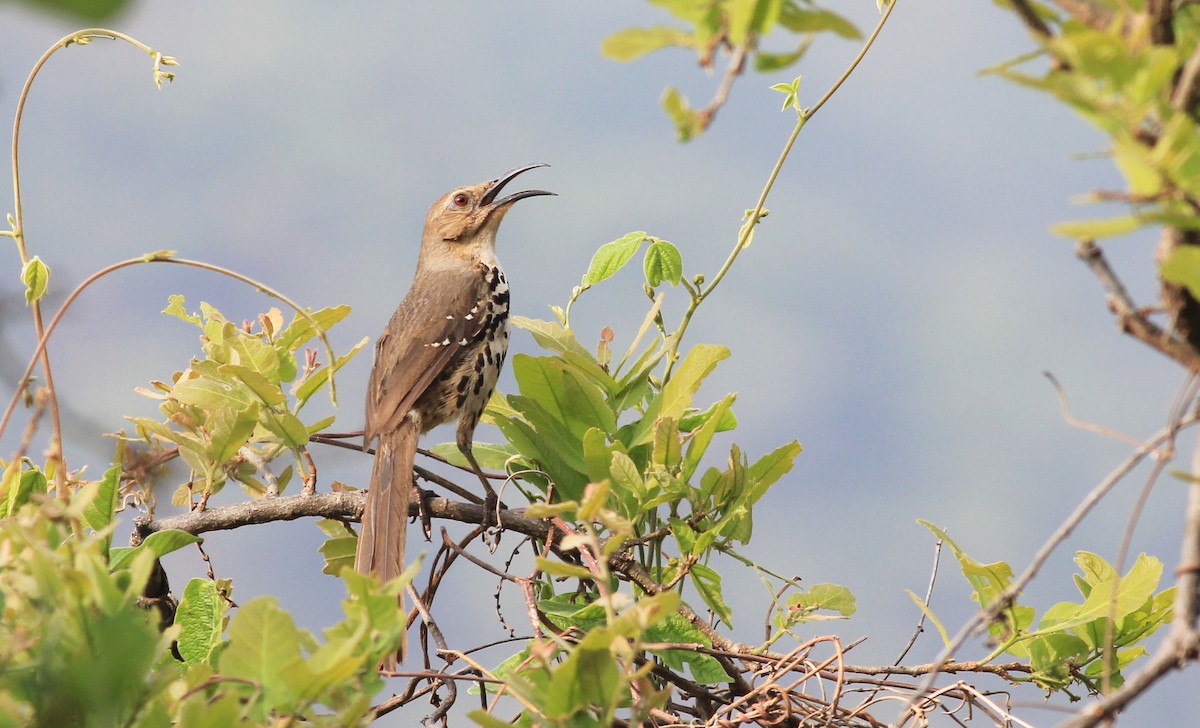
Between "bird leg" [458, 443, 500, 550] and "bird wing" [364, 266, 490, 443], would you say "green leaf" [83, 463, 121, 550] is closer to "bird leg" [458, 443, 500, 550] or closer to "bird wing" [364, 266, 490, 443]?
"bird leg" [458, 443, 500, 550]

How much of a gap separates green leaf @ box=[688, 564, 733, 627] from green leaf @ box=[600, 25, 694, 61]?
63.2 inches

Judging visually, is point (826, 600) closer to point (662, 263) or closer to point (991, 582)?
point (991, 582)

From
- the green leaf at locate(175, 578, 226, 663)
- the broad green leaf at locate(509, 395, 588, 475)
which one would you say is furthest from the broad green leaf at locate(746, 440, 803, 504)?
the green leaf at locate(175, 578, 226, 663)

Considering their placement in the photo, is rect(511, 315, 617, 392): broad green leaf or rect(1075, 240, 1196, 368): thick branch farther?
rect(511, 315, 617, 392): broad green leaf

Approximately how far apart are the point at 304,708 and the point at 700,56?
978 millimetres

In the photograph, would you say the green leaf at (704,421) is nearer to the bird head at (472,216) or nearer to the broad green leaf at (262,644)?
the broad green leaf at (262,644)

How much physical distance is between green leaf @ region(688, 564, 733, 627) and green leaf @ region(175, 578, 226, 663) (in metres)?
1.06

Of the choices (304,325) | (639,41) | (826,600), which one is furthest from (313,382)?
(639,41)

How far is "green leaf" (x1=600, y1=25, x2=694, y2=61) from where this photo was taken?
1.32 meters

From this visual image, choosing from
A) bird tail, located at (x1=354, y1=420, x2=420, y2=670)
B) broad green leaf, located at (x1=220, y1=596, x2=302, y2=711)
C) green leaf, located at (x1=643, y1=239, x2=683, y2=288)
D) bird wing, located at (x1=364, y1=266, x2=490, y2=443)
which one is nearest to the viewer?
broad green leaf, located at (x1=220, y1=596, x2=302, y2=711)

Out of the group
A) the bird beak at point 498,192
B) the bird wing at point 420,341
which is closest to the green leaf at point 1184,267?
the bird wing at point 420,341

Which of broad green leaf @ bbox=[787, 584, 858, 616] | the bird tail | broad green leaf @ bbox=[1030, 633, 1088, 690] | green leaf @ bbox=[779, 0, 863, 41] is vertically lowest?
broad green leaf @ bbox=[1030, 633, 1088, 690]

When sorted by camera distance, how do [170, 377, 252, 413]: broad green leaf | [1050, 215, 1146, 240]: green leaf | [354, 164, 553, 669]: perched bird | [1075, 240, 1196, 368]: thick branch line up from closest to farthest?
[1050, 215, 1146, 240]: green leaf < [1075, 240, 1196, 368]: thick branch < [170, 377, 252, 413]: broad green leaf < [354, 164, 553, 669]: perched bird

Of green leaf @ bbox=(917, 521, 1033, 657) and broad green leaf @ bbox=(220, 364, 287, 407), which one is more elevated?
broad green leaf @ bbox=(220, 364, 287, 407)
